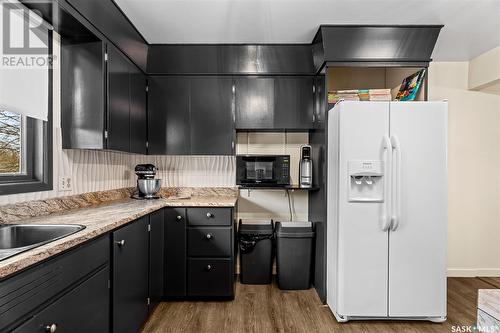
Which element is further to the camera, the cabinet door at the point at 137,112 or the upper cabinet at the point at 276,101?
the upper cabinet at the point at 276,101

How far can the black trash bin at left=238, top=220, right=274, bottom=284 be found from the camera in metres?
3.16

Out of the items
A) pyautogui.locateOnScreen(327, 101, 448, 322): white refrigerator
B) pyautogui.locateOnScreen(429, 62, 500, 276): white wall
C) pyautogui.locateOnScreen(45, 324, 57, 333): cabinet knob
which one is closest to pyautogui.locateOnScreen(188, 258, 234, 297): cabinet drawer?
pyautogui.locateOnScreen(327, 101, 448, 322): white refrigerator

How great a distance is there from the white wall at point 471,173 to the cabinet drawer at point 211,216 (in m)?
2.57

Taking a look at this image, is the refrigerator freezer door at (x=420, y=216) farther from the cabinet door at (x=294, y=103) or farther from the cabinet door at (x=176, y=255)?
the cabinet door at (x=176, y=255)

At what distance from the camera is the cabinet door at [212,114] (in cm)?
316

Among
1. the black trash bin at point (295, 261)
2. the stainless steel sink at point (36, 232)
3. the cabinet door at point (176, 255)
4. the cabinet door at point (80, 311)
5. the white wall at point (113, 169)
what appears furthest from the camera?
the black trash bin at point (295, 261)

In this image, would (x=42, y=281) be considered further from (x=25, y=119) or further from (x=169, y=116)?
(x=169, y=116)

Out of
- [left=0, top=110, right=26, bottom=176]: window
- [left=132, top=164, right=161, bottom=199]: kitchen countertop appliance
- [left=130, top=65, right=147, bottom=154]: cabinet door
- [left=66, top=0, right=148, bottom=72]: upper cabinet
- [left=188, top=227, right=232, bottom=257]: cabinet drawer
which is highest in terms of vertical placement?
[left=66, top=0, right=148, bottom=72]: upper cabinet

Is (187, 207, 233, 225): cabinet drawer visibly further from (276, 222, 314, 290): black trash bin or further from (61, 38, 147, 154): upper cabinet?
(61, 38, 147, 154): upper cabinet

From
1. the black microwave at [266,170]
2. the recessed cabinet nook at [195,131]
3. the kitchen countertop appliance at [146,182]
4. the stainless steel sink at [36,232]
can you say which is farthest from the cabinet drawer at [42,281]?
the black microwave at [266,170]

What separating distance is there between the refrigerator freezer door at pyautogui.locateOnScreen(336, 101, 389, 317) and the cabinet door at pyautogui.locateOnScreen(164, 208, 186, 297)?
1353 mm

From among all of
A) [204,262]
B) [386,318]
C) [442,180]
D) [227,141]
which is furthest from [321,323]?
[227,141]

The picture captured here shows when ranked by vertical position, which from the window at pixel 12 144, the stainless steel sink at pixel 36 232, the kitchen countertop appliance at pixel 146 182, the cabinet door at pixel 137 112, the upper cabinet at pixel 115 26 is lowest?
the stainless steel sink at pixel 36 232

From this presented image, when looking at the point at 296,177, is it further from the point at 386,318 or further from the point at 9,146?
the point at 9,146
